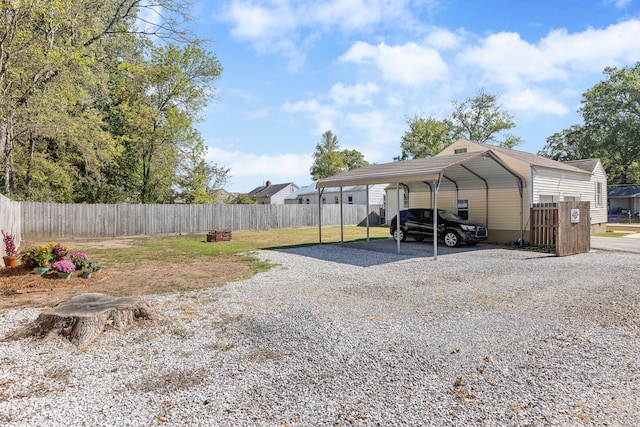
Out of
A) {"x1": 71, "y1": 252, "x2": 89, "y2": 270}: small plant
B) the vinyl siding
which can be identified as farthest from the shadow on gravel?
{"x1": 71, "y1": 252, "x2": 89, "y2": 270}: small plant

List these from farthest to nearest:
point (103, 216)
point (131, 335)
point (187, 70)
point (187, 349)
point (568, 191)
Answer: point (187, 70) → point (103, 216) → point (568, 191) → point (131, 335) → point (187, 349)

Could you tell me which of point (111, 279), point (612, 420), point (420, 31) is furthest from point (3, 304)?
point (420, 31)

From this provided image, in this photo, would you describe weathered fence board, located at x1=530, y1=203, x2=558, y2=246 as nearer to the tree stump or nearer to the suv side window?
the suv side window

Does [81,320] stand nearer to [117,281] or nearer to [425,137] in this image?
[117,281]

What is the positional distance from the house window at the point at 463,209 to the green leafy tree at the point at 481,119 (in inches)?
1010

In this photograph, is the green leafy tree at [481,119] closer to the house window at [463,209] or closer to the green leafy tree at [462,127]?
the green leafy tree at [462,127]

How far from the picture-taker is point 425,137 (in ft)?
125

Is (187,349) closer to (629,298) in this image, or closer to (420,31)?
(629,298)

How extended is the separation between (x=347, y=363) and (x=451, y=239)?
36.6ft

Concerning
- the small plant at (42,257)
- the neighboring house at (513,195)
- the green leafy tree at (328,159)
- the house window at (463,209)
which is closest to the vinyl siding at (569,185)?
the neighboring house at (513,195)

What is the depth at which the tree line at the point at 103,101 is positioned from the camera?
11.5 meters

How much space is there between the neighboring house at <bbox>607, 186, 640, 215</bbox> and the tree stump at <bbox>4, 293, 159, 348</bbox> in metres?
45.2

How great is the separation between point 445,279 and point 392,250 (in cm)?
495

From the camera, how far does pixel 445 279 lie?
7.85 meters
